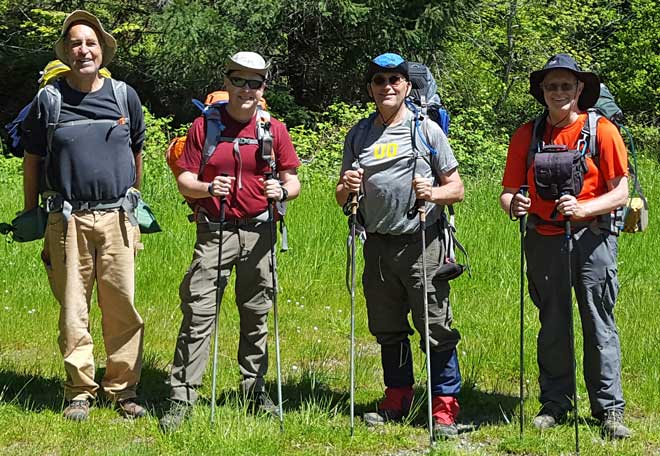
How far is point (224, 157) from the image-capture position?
5.18 meters

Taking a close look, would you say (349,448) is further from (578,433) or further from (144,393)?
(144,393)

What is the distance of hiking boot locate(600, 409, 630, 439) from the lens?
5156 millimetres

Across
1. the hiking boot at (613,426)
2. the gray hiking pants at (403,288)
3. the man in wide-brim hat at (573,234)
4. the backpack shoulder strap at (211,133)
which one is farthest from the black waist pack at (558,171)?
the backpack shoulder strap at (211,133)

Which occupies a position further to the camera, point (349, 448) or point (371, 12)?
point (371, 12)

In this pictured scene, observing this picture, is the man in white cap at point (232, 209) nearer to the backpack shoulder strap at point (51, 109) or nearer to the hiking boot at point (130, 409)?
the hiking boot at point (130, 409)

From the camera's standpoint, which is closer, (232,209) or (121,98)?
(232,209)

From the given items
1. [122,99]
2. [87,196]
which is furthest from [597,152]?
[87,196]

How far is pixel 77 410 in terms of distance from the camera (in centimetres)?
546

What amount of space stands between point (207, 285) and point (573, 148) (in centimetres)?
222

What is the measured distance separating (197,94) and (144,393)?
10972 mm

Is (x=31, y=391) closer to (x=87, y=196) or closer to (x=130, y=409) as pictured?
(x=130, y=409)

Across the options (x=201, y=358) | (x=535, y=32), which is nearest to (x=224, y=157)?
(x=201, y=358)

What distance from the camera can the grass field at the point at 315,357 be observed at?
201 inches

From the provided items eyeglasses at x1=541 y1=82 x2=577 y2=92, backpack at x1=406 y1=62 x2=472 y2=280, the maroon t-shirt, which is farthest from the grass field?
eyeglasses at x1=541 y1=82 x2=577 y2=92
